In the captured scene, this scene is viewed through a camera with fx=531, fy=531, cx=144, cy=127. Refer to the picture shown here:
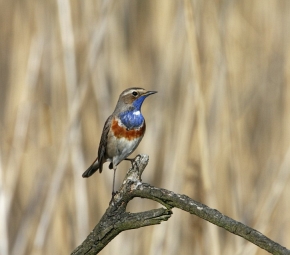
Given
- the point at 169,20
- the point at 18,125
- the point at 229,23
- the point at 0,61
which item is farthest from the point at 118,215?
the point at 0,61

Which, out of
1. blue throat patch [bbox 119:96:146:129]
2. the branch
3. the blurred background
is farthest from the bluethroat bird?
the branch

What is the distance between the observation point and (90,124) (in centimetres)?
302

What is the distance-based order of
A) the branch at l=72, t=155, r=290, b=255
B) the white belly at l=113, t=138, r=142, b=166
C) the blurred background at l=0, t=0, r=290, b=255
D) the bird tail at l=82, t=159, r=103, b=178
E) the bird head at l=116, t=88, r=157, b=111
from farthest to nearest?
the blurred background at l=0, t=0, r=290, b=255, the bird tail at l=82, t=159, r=103, b=178, the bird head at l=116, t=88, r=157, b=111, the white belly at l=113, t=138, r=142, b=166, the branch at l=72, t=155, r=290, b=255

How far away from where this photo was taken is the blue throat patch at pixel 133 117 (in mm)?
2359

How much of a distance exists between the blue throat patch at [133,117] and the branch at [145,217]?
118 centimetres

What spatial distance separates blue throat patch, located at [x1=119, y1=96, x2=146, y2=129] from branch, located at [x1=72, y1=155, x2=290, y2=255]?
1.18 meters

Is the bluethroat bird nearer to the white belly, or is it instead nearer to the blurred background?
the white belly

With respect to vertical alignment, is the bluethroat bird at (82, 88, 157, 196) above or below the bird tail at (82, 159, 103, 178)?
above

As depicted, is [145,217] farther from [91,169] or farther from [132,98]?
[91,169]

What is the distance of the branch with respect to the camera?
2.78 ft

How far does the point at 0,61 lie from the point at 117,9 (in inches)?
39.8

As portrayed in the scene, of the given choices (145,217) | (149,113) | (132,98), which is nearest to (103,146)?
(132,98)

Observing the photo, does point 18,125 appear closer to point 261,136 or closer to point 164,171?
point 164,171

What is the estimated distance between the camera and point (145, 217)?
97 cm
